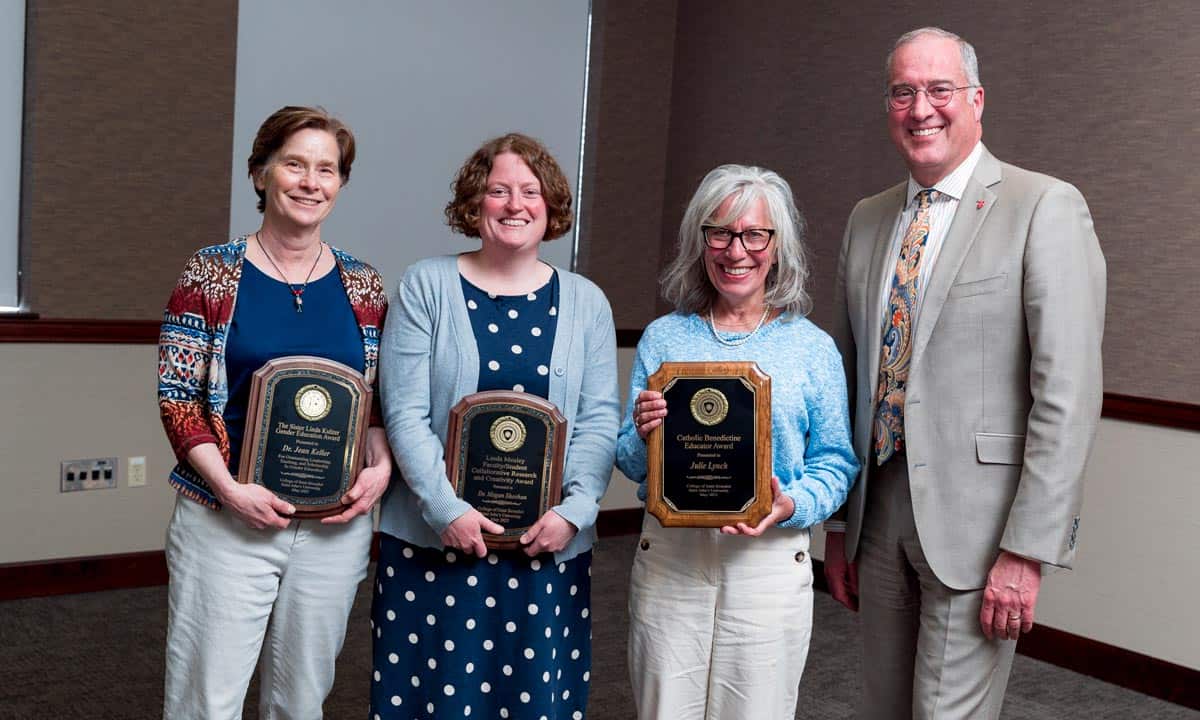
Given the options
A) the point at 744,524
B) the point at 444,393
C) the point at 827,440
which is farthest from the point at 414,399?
the point at 827,440

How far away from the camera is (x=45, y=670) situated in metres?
3.51

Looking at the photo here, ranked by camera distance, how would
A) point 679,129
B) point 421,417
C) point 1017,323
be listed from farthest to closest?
point 679,129
point 421,417
point 1017,323

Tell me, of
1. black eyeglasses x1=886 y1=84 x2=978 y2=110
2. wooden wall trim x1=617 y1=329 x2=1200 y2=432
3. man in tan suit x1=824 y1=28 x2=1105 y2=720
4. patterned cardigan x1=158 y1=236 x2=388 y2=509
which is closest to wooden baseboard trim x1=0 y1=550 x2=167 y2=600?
patterned cardigan x1=158 y1=236 x2=388 y2=509

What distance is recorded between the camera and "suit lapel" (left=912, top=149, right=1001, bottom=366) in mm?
2131

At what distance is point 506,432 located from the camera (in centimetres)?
219

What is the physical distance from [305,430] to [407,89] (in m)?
3.09

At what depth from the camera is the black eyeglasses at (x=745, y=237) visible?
214 cm

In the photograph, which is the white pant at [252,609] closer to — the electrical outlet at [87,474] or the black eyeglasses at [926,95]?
the black eyeglasses at [926,95]

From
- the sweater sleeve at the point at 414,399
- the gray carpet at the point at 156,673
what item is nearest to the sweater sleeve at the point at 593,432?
the sweater sleeve at the point at 414,399

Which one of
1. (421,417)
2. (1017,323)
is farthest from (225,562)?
(1017,323)

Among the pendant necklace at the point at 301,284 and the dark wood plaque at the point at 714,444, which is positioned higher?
the pendant necklace at the point at 301,284

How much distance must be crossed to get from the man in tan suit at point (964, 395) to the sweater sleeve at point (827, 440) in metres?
0.08

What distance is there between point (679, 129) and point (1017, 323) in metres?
3.81

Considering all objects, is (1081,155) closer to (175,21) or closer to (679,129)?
(679,129)
